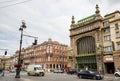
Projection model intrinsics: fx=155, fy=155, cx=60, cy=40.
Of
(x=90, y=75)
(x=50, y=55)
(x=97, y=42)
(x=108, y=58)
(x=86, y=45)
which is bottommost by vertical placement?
(x=90, y=75)

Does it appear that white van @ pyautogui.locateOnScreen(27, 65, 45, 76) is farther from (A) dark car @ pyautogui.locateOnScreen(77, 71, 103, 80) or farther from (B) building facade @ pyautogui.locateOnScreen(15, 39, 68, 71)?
(B) building facade @ pyautogui.locateOnScreen(15, 39, 68, 71)

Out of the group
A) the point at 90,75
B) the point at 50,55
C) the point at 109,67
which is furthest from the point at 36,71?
the point at 50,55

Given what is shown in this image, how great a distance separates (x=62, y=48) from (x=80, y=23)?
3260 cm

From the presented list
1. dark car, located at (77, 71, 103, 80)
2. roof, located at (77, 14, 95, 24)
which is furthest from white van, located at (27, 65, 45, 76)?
roof, located at (77, 14, 95, 24)

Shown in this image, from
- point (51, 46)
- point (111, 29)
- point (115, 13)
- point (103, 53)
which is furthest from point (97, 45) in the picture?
point (51, 46)

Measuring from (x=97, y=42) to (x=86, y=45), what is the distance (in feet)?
19.8

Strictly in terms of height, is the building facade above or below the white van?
above

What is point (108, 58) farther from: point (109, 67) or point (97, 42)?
point (97, 42)

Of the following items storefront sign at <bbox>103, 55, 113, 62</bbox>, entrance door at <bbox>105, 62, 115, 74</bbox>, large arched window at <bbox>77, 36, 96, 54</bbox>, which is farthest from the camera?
large arched window at <bbox>77, 36, 96, 54</bbox>

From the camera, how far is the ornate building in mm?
41316

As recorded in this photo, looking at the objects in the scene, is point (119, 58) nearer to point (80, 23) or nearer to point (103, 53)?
point (103, 53)

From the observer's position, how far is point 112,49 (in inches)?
1642

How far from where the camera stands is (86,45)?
52156 millimetres

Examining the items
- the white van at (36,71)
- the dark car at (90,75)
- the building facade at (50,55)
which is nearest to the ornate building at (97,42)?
the dark car at (90,75)
